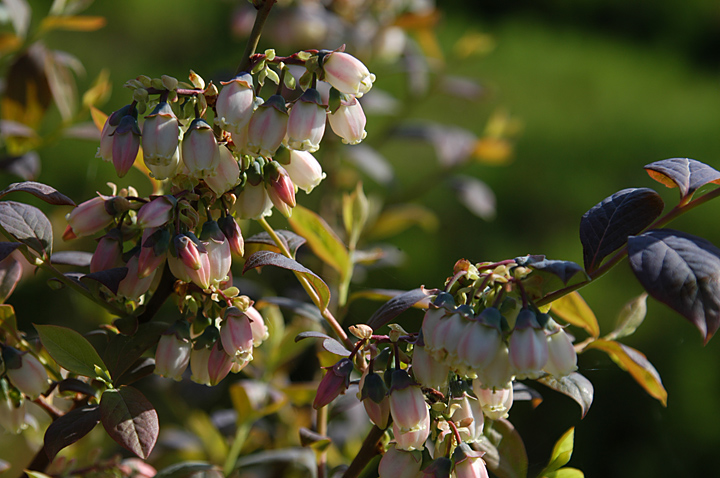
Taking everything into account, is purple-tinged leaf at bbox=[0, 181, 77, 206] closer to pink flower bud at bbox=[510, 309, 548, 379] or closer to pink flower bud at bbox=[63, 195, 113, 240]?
pink flower bud at bbox=[63, 195, 113, 240]

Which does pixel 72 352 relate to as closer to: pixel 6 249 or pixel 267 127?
A: pixel 6 249

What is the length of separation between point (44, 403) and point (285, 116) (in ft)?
0.84

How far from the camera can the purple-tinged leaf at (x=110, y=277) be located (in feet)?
1.13

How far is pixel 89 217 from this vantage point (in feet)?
1.21

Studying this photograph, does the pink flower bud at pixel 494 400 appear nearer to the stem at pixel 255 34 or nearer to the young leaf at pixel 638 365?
the young leaf at pixel 638 365

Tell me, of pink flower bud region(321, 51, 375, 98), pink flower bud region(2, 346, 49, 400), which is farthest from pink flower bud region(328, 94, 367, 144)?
pink flower bud region(2, 346, 49, 400)

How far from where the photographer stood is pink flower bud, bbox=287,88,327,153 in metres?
0.34

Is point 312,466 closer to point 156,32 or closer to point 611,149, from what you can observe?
point 611,149

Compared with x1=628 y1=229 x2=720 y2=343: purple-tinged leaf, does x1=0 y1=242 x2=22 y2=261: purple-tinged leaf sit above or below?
below

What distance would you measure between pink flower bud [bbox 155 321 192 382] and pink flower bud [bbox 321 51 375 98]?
168 millimetres

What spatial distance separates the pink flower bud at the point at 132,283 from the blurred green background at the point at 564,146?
0.29 meters

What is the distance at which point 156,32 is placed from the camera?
2266 millimetres

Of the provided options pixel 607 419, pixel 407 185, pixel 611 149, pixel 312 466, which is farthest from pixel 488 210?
pixel 611 149

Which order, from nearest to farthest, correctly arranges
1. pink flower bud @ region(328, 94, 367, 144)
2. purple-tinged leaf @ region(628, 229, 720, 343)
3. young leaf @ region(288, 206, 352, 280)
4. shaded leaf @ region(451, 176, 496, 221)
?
purple-tinged leaf @ region(628, 229, 720, 343), pink flower bud @ region(328, 94, 367, 144), young leaf @ region(288, 206, 352, 280), shaded leaf @ region(451, 176, 496, 221)
